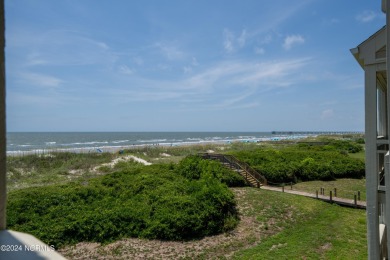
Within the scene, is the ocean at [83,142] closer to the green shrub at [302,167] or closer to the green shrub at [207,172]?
the green shrub at [207,172]

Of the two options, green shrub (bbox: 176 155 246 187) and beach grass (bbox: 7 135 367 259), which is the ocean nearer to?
green shrub (bbox: 176 155 246 187)

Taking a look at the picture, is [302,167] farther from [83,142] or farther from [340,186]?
[83,142]

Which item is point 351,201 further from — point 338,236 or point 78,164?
point 78,164

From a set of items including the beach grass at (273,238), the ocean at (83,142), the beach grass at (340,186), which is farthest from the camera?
the ocean at (83,142)

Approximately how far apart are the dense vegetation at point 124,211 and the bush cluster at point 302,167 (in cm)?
946

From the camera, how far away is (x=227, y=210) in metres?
14.2

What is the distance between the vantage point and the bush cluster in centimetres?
2414

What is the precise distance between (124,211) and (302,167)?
61.6 ft

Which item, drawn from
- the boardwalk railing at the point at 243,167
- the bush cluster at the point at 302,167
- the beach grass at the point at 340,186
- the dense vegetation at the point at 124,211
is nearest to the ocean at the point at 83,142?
the dense vegetation at the point at 124,211

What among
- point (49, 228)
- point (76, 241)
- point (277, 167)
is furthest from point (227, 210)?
point (277, 167)

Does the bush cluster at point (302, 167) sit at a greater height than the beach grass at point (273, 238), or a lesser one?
greater

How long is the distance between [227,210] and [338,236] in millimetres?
5251

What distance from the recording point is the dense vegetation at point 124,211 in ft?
38.2

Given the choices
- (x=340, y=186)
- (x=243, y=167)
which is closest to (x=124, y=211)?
(x=243, y=167)
